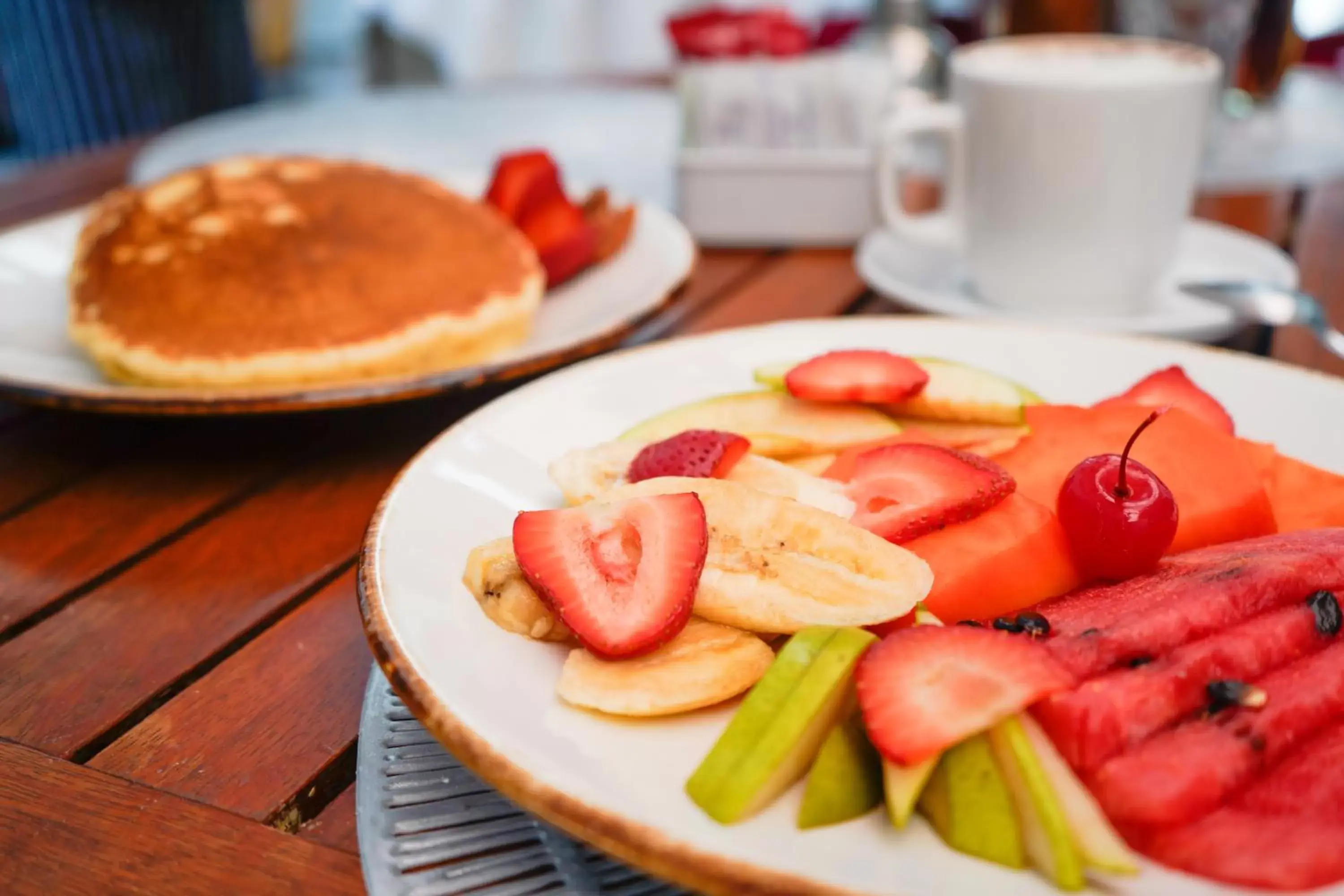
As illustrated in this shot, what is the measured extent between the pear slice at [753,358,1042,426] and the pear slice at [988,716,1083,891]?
1.11ft

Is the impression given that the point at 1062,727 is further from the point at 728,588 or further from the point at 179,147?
the point at 179,147

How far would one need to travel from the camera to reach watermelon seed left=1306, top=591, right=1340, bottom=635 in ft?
1.85

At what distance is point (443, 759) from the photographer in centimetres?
59

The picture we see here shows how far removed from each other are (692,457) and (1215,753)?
34cm

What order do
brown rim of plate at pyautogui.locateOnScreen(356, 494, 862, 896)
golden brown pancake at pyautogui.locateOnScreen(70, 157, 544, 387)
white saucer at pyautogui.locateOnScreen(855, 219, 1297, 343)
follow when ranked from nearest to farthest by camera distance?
brown rim of plate at pyautogui.locateOnScreen(356, 494, 862, 896) → golden brown pancake at pyautogui.locateOnScreen(70, 157, 544, 387) → white saucer at pyautogui.locateOnScreen(855, 219, 1297, 343)

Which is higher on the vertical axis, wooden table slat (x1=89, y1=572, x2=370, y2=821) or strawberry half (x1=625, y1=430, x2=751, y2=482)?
strawberry half (x1=625, y1=430, x2=751, y2=482)

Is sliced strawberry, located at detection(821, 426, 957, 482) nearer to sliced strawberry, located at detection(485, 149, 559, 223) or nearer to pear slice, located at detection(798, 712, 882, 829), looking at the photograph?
pear slice, located at detection(798, 712, 882, 829)

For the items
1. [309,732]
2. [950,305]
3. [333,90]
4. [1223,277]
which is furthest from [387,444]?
[333,90]

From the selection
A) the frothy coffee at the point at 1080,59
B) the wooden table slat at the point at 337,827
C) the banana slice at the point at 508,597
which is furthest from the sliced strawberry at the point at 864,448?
the frothy coffee at the point at 1080,59

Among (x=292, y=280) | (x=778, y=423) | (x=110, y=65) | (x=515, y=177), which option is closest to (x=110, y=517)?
(x=292, y=280)

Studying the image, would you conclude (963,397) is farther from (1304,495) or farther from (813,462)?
(1304,495)

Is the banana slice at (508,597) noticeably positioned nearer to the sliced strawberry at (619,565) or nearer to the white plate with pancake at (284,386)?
the sliced strawberry at (619,565)

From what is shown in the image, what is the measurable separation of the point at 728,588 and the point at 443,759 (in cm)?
17

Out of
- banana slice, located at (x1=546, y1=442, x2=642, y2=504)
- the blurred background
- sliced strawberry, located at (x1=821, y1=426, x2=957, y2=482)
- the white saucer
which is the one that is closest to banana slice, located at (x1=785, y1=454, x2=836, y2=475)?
sliced strawberry, located at (x1=821, y1=426, x2=957, y2=482)
